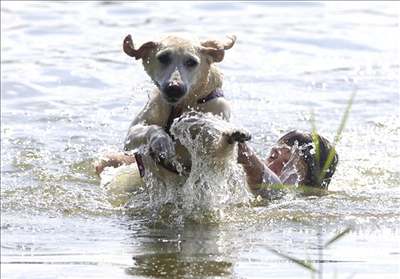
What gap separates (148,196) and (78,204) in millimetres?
444

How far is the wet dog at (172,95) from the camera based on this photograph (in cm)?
683

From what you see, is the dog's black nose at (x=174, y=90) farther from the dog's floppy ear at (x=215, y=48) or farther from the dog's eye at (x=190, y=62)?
the dog's floppy ear at (x=215, y=48)

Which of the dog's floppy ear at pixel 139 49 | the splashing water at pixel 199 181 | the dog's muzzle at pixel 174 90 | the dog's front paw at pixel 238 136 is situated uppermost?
the dog's floppy ear at pixel 139 49

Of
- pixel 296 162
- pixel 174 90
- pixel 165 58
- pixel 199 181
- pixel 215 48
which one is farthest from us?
pixel 296 162

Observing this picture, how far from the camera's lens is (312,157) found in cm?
814

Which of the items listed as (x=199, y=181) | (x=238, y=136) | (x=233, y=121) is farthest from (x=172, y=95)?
(x=233, y=121)

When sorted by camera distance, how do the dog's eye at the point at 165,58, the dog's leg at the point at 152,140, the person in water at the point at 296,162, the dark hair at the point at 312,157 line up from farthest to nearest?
1. the dark hair at the point at 312,157
2. the person in water at the point at 296,162
3. the dog's eye at the point at 165,58
4. the dog's leg at the point at 152,140

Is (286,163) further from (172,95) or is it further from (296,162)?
(172,95)

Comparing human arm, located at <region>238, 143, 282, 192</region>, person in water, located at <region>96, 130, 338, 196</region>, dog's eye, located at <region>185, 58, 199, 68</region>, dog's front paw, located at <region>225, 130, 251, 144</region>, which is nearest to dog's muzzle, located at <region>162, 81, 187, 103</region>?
dog's eye, located at <region>185, 58, 199, 68</region>

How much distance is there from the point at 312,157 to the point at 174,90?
1.73 metres

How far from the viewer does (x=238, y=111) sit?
10.9 metres

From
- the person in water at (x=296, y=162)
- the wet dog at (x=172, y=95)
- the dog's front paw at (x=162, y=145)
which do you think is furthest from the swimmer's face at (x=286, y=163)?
the dog's front paw at (x=162, y=145)

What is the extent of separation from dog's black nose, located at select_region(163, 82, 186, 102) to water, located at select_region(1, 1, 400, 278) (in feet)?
2.32

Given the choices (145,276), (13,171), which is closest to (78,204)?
(13,171)
